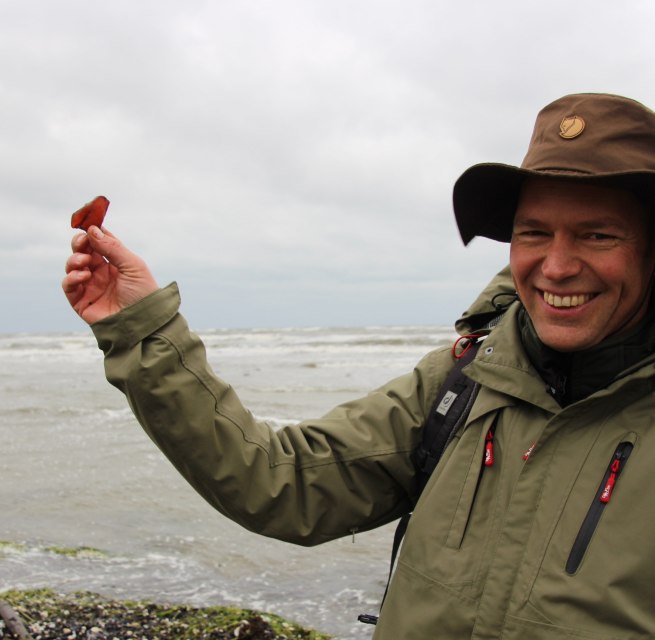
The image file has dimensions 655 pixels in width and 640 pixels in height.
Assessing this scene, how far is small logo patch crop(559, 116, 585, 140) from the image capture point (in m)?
2.25

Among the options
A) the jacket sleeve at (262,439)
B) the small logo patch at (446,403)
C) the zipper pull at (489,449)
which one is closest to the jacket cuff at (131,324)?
the jacket sleeve at (262,439)

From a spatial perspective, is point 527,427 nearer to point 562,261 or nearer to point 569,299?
point 569,299

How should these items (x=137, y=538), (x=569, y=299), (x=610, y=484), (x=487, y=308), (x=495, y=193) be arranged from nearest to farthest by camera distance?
(x=610, y=484)
(x=569, y=299)
(x=495, y=193)
(x=487, y=308)
(x=137, y=538)

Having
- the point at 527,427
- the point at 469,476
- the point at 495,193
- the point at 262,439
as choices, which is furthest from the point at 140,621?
the point at 495,193

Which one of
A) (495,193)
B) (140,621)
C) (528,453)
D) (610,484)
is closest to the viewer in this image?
(610,484)

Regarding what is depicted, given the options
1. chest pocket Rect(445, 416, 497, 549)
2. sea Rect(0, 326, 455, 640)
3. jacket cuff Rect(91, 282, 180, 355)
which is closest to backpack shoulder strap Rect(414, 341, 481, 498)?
chest pocket Rect(445, 416, 497, 549)

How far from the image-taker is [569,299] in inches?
89.0

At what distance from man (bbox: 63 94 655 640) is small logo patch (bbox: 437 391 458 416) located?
4.3 inches

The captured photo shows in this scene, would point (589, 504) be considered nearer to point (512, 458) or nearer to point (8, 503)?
point (512, 458)

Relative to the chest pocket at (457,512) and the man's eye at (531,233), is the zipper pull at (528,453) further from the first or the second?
the man's eye at (531,233)

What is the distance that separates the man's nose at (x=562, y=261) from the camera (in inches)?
87.7

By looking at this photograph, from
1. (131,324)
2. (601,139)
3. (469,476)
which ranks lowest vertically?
(469,476)

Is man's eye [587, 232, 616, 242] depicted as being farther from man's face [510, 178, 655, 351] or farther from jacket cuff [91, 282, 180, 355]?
jacket cuff [91, 282, 180, 355]

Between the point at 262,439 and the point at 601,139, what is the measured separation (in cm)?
146
